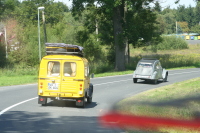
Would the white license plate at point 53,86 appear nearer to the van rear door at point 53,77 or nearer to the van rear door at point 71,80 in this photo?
the van rear door at point 53,77

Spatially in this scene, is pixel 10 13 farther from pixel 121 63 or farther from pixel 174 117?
pixel 174 117

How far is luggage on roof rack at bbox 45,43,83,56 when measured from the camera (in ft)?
53.7

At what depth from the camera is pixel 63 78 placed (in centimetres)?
1568

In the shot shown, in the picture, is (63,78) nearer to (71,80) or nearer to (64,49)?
(71,80)

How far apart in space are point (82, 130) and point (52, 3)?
91.6 m

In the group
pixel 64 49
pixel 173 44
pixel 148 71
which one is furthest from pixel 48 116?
pixel 173 44

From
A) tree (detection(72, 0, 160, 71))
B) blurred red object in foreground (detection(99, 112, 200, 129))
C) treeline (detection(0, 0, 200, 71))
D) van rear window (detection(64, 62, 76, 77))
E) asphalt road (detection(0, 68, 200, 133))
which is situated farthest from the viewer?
treeline (detection(0, 0, 200, 71))

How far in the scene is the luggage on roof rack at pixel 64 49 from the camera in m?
16.4

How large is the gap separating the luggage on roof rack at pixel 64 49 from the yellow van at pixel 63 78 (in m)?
0.33

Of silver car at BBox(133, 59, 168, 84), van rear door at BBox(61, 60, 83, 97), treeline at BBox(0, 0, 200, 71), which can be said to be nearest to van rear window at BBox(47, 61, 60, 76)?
van rear door at BBox(61, 60, 83, 97)

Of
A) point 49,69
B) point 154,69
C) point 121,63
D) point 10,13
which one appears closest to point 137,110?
point 49,69

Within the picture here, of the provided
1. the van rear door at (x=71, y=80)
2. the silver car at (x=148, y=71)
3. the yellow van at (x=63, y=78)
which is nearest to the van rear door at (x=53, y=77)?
the yellow van at (x=63, y=78)

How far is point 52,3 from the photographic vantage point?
100062mm

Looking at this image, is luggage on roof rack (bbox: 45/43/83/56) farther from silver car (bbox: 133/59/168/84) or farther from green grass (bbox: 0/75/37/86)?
silver car (bbox: 133/59/168/84)
